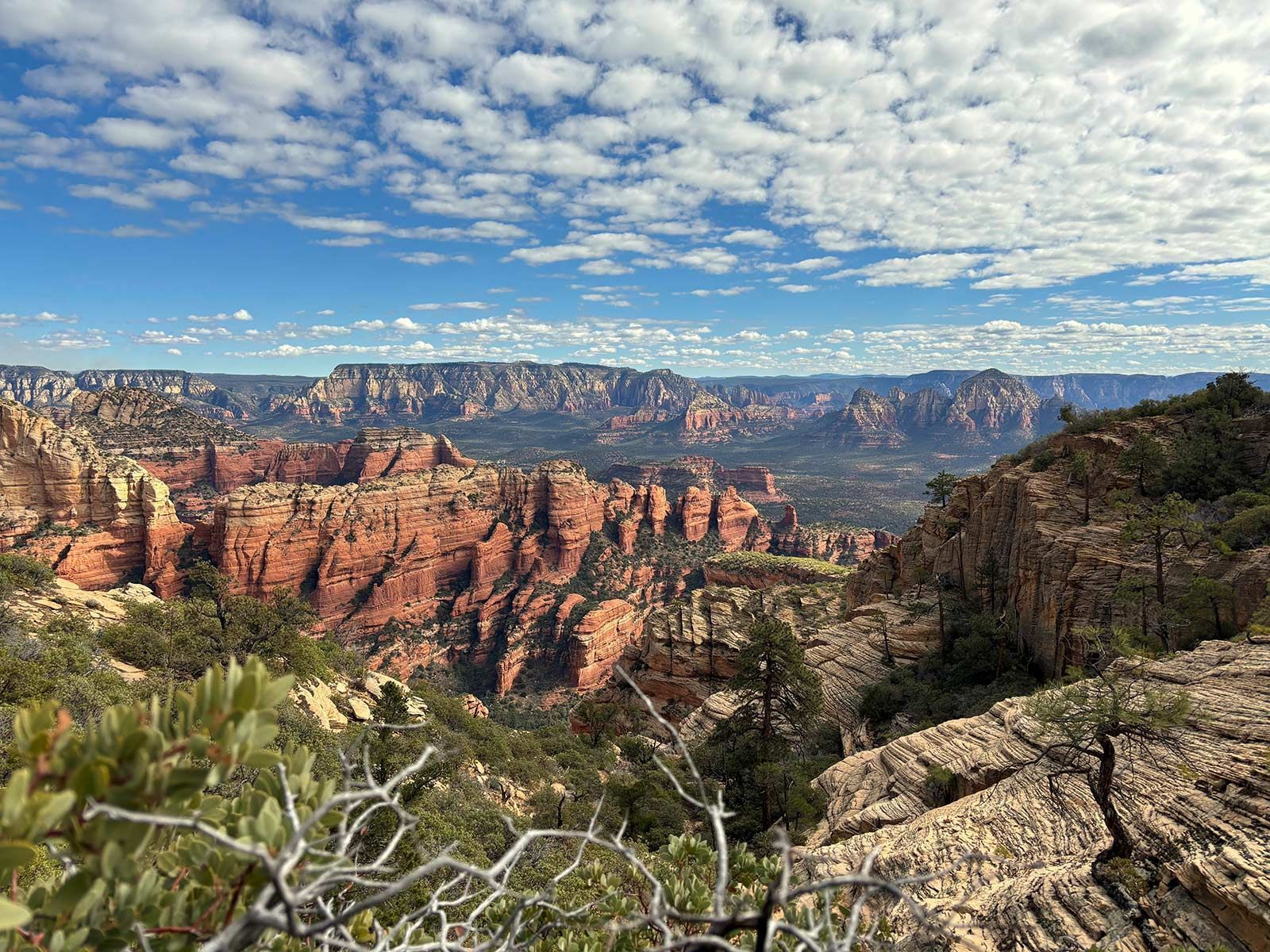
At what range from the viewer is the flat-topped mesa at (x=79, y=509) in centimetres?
5750

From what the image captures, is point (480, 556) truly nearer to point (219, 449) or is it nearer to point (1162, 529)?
point (219, 449)

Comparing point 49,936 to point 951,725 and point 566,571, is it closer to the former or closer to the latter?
point 951,725

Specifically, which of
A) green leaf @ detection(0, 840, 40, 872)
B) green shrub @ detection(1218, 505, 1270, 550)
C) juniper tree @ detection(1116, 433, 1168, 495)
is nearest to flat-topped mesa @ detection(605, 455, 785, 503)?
juniper tree @ detection(1116, 433, 1168, 495)

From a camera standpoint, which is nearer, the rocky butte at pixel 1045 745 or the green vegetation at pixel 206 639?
the rocky butte at pixel 1045 745

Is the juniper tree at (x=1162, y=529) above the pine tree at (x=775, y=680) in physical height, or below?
above

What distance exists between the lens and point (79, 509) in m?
61.5

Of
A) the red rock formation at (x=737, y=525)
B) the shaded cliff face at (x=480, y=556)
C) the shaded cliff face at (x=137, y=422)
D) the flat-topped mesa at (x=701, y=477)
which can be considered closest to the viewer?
the shaded cliff face at (x=480, y=556)

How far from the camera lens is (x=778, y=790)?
18.8m

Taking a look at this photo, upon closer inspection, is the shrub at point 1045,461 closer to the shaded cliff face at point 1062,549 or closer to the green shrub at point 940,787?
the shaded cliff face at point 1062,549

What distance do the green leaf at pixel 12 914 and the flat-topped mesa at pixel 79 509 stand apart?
75.8 meters

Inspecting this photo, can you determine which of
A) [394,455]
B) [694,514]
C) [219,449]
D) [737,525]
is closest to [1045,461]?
[694,514]

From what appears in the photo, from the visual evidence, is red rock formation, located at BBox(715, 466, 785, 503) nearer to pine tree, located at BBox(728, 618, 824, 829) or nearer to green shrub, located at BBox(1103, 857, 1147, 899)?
pine tree, located at BBox(728, 618, 824, 829)

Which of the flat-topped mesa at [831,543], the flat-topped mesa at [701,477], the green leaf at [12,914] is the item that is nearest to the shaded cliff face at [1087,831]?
the green leaf at [12,914]

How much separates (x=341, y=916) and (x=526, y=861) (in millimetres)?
15731
